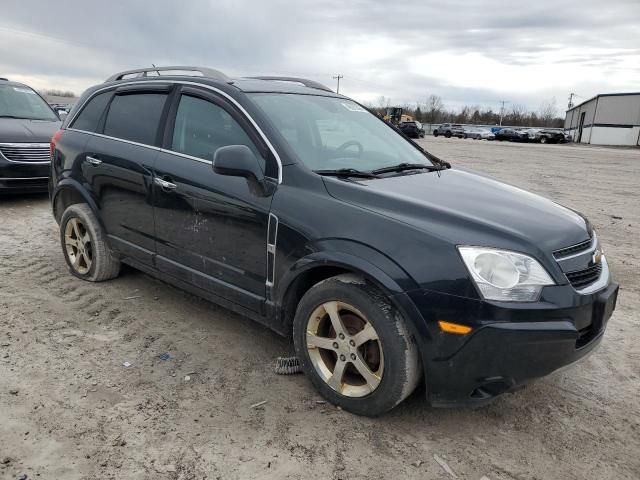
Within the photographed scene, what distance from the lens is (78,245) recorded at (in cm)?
466

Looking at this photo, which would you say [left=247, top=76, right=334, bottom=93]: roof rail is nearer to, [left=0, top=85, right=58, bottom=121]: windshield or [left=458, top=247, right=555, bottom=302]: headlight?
[left=458, top=247, right=555, bottom=302]: headlight

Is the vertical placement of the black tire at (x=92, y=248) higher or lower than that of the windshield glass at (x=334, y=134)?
lower

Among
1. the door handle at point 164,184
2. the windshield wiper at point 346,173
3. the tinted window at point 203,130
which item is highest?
the tinted window at point 203,130

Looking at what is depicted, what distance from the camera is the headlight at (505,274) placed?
238 centimetres

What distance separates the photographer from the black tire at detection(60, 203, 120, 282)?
4410 millimetres

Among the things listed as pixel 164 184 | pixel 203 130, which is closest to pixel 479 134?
pixel 203 130

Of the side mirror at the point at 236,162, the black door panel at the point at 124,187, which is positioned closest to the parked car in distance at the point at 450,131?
the black door panel at the point at 124,187

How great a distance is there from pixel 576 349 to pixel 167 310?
9.86 feet

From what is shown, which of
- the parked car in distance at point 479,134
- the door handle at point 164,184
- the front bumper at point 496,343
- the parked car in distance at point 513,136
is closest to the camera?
the front bumper at point 496,343

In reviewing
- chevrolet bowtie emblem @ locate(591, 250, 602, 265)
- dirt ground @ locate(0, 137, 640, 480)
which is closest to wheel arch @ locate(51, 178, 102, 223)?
dirt ground @ locate(0, 137, 640, 480)

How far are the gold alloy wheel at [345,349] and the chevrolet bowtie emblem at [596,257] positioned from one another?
1.30 metres

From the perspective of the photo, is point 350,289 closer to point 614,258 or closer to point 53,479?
point 53,479

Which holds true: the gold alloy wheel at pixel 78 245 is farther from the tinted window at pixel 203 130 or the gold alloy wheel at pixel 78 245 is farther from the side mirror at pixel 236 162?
the side mirror at pixel 236 162

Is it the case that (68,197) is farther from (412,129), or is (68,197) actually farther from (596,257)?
(412,129)
